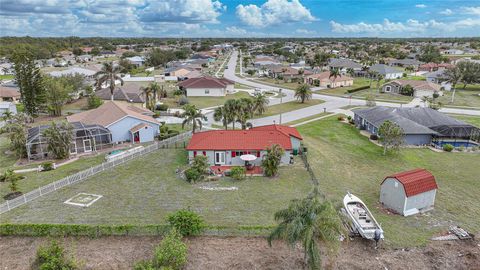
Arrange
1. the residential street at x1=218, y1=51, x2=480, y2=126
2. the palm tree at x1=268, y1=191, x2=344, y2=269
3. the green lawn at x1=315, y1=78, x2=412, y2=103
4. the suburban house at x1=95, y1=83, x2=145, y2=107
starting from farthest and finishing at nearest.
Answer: the green lawn at x1=315, y1=78, x2=412, y2=103 → the suburban house at x1=95, y1=83, x2=145, y2=107 → the residential street at x1=218, y1=51, x2=480, y2=126 → the palm tree at x1=268, y1=191, x2=344, y2=269

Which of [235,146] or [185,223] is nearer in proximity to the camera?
[185,223]

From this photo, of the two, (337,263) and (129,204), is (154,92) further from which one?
(337,263)

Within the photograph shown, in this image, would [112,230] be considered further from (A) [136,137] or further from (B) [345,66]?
(B) [345,66]

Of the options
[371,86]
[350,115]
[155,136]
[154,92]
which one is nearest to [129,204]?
[155,136]

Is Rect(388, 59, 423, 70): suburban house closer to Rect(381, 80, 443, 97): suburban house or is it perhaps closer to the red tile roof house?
Rect(381, 80, 443, 97): suburban house

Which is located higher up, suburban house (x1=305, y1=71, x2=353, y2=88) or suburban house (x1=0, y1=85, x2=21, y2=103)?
suburban house (x1=305, y1=71, x2=353, y2=88)

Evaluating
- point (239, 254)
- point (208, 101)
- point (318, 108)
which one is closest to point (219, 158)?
point (239, 254)

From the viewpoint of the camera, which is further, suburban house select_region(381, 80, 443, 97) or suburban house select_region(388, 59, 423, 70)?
suburban house select_region(388, 59, 423, 70)

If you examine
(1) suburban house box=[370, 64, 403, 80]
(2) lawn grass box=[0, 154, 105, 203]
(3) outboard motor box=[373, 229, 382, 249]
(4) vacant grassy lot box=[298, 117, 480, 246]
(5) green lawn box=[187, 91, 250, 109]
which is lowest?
(2) lawn grass box=[0, 154, 105, 203]

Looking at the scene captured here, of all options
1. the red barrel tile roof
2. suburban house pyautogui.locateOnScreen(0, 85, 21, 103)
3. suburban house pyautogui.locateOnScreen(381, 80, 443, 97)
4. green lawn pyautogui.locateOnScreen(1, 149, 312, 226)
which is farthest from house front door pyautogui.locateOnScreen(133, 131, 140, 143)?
suburban house pyautogui.locateOnScreen(381, 80, 443, 97)
